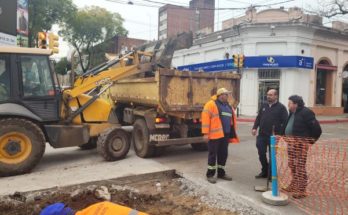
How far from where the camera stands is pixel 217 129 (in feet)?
20.5

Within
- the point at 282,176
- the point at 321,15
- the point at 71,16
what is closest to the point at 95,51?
the point at 71,16

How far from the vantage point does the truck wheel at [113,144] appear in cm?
791

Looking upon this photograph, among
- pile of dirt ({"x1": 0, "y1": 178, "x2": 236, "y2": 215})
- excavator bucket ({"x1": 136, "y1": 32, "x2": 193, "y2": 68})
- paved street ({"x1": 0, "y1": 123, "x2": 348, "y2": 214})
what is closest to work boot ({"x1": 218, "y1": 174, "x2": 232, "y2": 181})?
paved street ({"x1": 0, "y1": 123, "x2": 348, "y2": 214})

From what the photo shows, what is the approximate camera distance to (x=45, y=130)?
7426 mm

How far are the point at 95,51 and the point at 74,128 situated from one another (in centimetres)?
3558

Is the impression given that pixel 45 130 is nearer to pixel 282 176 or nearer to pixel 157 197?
pixel 157 197

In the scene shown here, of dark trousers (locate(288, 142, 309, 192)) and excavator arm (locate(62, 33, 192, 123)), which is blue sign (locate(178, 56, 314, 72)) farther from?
dark trousers (locate(288, 142, 309, 192))

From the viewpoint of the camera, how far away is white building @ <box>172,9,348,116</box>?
22.4m

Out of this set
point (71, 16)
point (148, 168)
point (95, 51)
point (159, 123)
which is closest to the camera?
point (148, 168)

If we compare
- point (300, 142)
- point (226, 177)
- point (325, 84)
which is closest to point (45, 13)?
point (325, 84)

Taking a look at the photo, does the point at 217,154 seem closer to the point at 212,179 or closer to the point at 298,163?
the point at 212,179

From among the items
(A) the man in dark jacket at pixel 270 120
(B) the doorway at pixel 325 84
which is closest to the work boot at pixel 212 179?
(A) the man in dark jacket at pixel 270 120

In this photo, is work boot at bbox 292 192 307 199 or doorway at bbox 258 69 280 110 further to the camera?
doorway at bbox 258 69 280 110

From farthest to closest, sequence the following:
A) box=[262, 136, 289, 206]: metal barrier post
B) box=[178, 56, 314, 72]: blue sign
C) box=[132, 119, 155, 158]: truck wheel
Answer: box=[178, 56, 314, 72]: blue sign
box=[132, 119, 155, 158]: truck wheel
box=[262, 136, 289, 206]: metal barrier post
